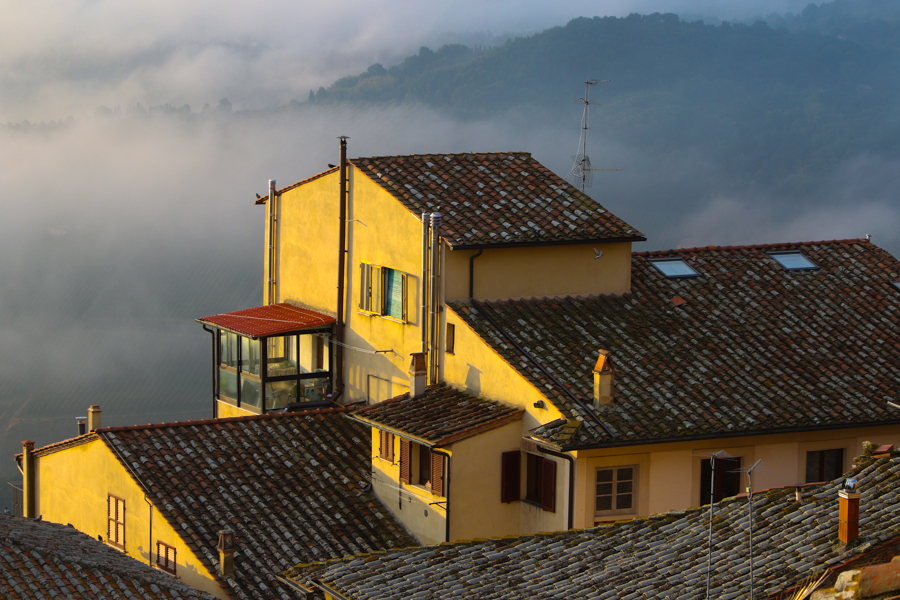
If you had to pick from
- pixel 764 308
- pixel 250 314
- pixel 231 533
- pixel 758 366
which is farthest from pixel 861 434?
pixel 250 314

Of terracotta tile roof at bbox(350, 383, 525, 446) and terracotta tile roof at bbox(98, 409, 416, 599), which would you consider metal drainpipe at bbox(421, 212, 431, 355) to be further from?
terracotta tile roof at bbox(98, 409, 416, 599)

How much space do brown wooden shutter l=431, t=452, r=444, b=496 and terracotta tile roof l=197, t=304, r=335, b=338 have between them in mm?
6792

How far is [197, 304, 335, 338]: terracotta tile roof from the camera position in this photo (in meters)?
27.5

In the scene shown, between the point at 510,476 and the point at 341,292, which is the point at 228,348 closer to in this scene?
the point at 341,292

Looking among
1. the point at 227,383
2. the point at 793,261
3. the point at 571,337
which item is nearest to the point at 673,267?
the point at 793,261

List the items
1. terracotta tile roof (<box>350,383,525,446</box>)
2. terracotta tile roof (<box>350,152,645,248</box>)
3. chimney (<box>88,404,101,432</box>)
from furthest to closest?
chimney (<box>88,404,101,432</box>) < terracotta tile roof (<box>350,152,645,248</box>) < terracotta tile roof (<box>350,383,525,446</box>)

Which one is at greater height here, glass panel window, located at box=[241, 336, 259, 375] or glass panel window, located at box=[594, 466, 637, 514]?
glass panel window, located at box=[241, 336, 259, 375]

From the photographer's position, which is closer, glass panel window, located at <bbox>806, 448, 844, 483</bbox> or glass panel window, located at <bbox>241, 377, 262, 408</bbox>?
glass panel window, located at <bbox>806, 448, 844, 483</bbox>

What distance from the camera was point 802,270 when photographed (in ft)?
90.5

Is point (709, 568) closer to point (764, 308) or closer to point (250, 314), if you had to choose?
point (764, 308)

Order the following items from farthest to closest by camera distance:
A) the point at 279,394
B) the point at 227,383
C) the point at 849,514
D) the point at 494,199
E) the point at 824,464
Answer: the point at 227,383, the point at 279,394, the point at 494,199, the point at 824,464, the point at 849,514

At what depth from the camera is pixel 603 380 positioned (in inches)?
836

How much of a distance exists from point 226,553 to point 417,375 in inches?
218

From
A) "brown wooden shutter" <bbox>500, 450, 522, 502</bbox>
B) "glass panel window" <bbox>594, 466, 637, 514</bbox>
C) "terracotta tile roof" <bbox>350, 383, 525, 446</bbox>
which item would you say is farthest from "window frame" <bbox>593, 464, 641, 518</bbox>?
"terracotta tile roof" <bbox>350, 383, 525, 446</bbox>
